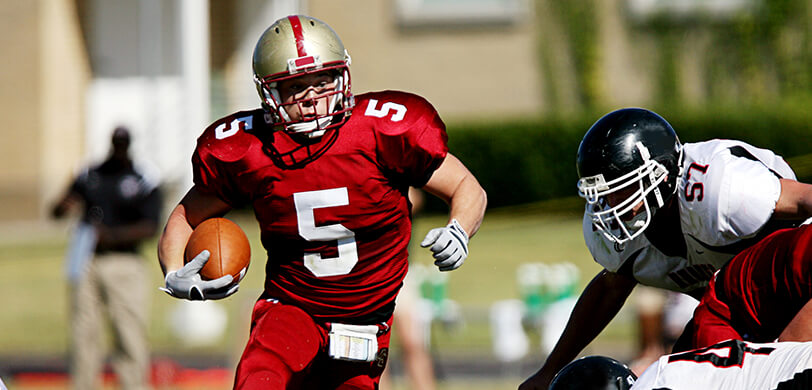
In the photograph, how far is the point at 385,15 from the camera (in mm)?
16891

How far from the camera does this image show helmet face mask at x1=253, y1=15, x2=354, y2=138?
395 cm

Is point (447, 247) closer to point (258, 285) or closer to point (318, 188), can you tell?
point (318, 188)

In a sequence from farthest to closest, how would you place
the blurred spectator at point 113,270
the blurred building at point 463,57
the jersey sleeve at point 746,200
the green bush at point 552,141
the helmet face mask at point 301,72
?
1. the blurred building at point 463,57
2. the green bush at point 552,141
3. the blurred spectator at point 113,270
4. the helmet face mask at point 301,72
5. the jersey sleeve at point 746,200

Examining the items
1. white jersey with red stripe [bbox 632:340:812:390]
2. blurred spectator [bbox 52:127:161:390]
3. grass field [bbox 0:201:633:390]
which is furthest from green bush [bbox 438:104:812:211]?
white jersey with red stripe [bbox 632:340:812:390]

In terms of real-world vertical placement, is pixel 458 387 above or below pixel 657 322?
below

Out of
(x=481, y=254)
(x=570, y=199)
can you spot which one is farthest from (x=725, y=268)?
(x=570, y=199)

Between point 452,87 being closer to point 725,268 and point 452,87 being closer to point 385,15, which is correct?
point 385,15

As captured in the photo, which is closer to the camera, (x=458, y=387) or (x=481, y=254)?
(x=458, y=387)

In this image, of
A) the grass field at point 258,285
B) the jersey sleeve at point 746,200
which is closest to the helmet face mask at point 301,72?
the jersey sleeve at point 746,200

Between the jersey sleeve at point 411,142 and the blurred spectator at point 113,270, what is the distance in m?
4.21

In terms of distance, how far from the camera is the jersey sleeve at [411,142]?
4.00m

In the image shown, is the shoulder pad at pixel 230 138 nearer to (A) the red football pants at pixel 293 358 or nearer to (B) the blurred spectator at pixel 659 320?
(A) the red football pants at pixel 293 358

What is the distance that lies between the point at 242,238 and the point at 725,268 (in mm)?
1634

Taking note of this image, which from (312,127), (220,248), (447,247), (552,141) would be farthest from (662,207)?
(552,141)
